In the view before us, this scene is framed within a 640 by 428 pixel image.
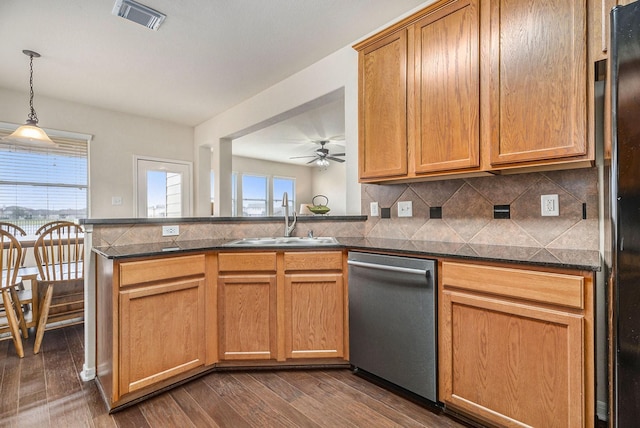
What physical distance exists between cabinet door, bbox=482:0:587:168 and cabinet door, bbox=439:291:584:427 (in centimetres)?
74

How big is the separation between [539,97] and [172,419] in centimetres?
246

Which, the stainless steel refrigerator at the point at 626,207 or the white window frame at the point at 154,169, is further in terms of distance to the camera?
the white window frame at the point at 154,169

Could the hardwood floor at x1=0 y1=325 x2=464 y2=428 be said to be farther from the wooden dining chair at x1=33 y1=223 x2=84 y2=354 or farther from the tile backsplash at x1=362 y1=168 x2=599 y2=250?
the tile backsplash at x1=362 y1=168 x2=599 y2=250

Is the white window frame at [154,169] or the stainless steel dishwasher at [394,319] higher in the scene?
the white window frame at [154,169]

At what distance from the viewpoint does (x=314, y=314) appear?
2.08 metres

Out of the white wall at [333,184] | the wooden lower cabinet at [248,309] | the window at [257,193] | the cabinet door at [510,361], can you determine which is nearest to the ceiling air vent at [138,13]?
the wooden lower cabinet at [248,309]

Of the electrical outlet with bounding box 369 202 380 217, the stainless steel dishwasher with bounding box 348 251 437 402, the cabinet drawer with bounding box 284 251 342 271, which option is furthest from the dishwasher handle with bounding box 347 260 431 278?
the electrical outlet with bounding box 369 202 380 217

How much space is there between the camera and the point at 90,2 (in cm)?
219

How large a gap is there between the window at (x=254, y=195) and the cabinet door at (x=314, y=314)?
576 centimetres

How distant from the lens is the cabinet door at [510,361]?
127 cm

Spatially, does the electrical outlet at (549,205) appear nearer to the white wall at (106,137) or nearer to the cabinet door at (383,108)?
the cabinet door at (383,108)

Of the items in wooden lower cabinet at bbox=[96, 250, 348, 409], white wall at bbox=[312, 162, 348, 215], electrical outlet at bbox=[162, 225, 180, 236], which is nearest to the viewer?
wooden lower cabinet at bbox=[96, 250, 348, 409]

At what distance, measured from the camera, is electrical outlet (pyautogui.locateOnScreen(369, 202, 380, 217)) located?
8.34 ft

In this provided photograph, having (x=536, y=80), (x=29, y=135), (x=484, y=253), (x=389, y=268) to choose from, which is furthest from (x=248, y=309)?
(x=29, y=135)
